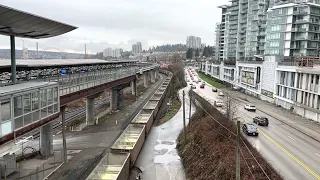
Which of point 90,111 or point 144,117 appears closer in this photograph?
point 90,111

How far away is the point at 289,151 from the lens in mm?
25094

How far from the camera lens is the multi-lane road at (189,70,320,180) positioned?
799 inches

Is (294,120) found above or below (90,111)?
below

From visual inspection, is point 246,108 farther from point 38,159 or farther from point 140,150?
point 38,159

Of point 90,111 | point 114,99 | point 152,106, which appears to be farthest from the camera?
point 152,106

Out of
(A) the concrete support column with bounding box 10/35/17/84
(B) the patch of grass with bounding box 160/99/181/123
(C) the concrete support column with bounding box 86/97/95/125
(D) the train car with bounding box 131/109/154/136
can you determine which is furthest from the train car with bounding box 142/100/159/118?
(A) the concrete support column with bounding box 10/35/17/84

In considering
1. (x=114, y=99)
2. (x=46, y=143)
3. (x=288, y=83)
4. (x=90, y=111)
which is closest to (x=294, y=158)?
(x=46, y=143)

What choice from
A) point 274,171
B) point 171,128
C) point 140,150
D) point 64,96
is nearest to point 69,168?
point 64,96

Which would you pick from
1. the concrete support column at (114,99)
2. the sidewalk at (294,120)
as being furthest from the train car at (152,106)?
the sidewalk at (294,120)

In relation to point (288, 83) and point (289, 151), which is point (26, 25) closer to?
point (289, 151)

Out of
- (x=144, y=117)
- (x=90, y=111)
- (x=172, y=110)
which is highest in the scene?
(x=90, y=111)

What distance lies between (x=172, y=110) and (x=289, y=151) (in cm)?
3406

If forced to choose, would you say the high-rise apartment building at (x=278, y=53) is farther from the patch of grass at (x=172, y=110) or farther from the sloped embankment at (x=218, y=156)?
the sloped embankment at (x=218, y=156)

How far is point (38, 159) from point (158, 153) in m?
12.2
